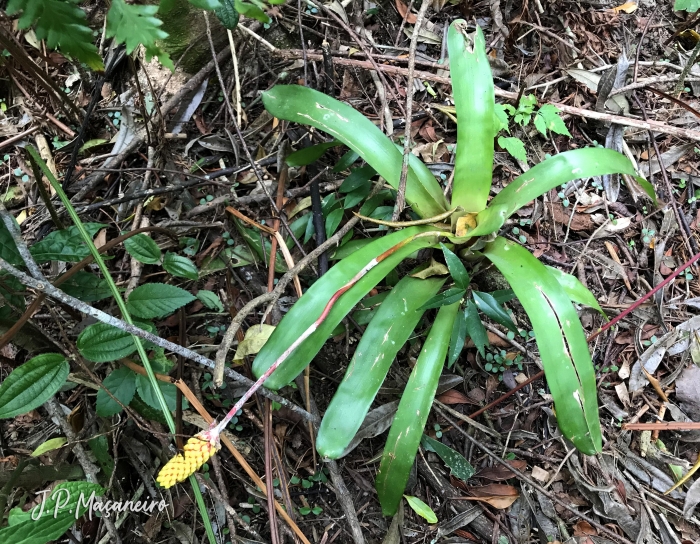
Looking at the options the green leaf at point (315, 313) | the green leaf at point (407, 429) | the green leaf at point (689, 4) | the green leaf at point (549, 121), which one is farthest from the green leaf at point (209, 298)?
the green leaf at point (689, 4)

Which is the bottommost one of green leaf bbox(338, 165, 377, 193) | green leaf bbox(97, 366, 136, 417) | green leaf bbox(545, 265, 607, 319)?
green leaf bbox(545, 265, 607, 319)

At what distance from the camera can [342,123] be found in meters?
1.21

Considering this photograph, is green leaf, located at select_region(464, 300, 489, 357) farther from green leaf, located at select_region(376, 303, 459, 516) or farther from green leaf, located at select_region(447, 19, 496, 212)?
green leaf, located at select_region(447, 19, 496, 212)

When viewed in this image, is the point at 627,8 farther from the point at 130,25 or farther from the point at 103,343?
the point at 103,343

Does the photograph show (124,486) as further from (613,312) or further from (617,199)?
(617,199)

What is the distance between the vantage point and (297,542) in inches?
47.2

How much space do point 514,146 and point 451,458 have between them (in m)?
1.04

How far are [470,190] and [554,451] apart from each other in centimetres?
86

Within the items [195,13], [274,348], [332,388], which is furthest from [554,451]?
[195,13]

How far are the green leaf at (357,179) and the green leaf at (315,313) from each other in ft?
1.03

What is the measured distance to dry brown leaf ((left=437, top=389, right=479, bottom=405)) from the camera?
1.40 m

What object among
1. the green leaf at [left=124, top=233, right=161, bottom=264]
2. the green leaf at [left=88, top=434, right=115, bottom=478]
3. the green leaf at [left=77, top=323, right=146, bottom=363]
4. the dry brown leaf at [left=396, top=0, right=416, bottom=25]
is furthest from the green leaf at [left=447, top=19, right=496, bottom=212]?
the green leaf at [left=88, top=434, right=115, bottom=478]

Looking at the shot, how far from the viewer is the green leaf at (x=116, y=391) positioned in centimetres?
111

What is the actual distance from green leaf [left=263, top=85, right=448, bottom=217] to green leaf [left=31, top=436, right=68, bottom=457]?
1056 millimetres
